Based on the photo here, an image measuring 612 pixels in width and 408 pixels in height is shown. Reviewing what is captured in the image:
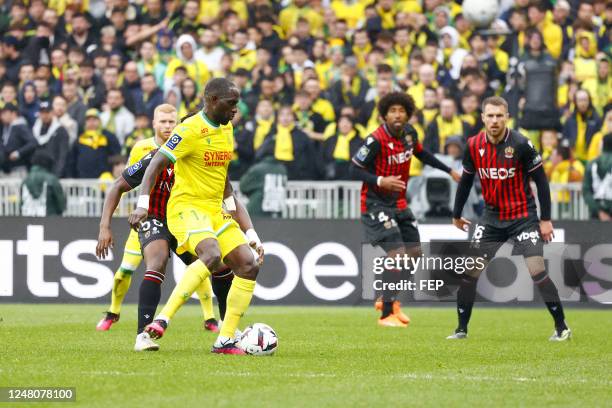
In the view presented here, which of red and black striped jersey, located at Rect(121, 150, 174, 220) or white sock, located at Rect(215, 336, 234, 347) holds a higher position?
red and black striped jersey, located at Rect(121, 150, 174, 220)

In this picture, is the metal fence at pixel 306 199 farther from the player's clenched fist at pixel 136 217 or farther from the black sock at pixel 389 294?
the player's clenched fist at pixel 136 217

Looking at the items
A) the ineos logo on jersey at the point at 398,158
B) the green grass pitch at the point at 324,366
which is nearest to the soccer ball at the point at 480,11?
the ineos logo on jersey at the point at 398,158

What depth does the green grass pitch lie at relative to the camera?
7.69 m

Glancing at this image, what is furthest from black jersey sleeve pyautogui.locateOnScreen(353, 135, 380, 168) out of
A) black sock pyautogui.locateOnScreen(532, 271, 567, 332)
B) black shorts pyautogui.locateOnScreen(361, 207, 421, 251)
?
black sock pyautogui.locateOnScreen(532, 271, 567, 332)

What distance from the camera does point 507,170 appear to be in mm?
12391

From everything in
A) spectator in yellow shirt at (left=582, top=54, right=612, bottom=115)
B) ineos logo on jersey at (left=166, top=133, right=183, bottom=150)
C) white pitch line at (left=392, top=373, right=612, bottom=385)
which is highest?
spectator in yellow shirt at (left=582, top=54, right=612, bottom=115)

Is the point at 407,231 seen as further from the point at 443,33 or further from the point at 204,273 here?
the point at 443,33

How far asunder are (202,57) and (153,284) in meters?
12.2

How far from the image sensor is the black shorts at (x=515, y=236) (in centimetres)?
1232

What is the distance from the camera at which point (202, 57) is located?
22.7 meters

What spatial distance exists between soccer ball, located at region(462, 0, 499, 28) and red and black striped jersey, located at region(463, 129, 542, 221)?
7.41 meters

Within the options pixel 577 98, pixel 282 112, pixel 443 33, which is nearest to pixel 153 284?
pixel 282 112

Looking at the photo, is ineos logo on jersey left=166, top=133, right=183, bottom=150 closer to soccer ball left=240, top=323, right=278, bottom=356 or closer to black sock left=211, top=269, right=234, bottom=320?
soccer ball left=240, top=323, right=278, bottom=356

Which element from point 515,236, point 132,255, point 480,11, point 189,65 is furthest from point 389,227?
point 189,65
